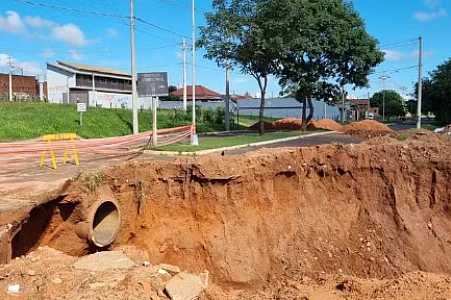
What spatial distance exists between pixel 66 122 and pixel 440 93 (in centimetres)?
4243

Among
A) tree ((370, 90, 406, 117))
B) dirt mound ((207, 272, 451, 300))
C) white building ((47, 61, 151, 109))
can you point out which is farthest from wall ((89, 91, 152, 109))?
tree ((370, 90, 406, 117))

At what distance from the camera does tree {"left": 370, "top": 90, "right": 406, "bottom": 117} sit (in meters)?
96.4

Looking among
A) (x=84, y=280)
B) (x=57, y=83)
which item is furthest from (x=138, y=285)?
(x=57, y=83)

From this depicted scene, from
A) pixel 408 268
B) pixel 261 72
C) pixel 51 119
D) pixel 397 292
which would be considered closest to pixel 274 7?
pixel 261 72

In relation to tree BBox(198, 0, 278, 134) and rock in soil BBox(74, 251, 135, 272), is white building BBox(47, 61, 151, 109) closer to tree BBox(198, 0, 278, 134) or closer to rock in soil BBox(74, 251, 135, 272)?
tree BBox(198, 0, 278, 134)

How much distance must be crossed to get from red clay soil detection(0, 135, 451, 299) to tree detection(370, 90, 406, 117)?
297ft

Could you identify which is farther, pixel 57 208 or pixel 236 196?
pixel 236 196

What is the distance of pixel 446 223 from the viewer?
10.4 meters

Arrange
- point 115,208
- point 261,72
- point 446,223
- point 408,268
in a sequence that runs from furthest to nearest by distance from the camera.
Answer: point 261,72, point 446,223, point 408,268, point 115,208

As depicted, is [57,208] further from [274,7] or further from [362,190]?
[274,7]

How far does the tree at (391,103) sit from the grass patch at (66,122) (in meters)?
70.2

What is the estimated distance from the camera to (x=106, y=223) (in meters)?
8.62

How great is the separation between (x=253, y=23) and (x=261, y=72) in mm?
3800

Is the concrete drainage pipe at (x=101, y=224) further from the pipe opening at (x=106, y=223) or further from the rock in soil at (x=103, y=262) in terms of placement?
the rock in soil at (x=103, y=262)
